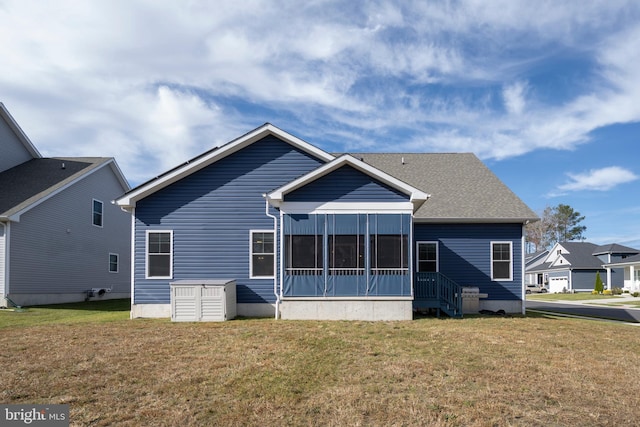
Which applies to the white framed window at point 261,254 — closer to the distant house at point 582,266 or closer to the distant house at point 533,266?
the distant house at point 582,266

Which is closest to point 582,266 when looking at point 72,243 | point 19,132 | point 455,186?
point 455,186

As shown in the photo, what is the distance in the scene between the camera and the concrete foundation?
13844 mm

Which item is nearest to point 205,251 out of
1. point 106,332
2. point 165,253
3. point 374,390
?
point 165,253

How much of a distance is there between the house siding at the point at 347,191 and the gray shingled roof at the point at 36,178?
12.4m

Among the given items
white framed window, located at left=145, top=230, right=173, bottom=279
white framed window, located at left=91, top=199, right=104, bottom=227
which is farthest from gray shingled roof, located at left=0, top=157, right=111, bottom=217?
white framed window, located at left=145, top=230, right=173, bottom=279

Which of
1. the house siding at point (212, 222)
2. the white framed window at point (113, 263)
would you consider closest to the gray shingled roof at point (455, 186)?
the house siding at point (212, 222)

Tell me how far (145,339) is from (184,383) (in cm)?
398

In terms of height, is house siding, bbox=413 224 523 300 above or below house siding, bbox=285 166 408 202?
below

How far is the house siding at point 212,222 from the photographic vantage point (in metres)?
15.2

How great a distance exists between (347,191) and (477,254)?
6.20 meters

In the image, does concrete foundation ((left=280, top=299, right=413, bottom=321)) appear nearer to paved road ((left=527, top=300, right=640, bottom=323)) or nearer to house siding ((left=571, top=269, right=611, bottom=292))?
paved road ((left=527, top=300, right=640, bottom=323))

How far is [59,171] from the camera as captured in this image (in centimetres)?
2319

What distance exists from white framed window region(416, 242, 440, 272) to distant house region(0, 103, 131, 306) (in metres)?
15.8

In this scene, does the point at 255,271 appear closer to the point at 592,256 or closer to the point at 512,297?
the point at 512,297
